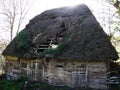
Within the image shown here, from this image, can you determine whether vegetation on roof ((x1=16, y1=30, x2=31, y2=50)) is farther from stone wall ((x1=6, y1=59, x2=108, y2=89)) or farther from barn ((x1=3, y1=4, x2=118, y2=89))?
stone wall ((x1=6, y1=59, x2=108, y2=89))

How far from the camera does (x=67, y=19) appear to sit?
2119 centimetres

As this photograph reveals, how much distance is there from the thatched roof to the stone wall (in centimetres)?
72

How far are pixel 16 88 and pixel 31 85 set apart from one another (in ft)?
4.10

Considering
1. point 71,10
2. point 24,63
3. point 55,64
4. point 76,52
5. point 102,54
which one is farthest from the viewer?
point 71,10

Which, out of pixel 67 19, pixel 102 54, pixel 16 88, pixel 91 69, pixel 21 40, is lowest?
pixel 16 88

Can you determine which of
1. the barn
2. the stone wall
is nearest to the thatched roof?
the barn

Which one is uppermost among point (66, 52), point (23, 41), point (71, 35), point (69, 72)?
point (71, 35)

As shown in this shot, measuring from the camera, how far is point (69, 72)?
17.3 meters

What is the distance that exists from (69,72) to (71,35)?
118 inches

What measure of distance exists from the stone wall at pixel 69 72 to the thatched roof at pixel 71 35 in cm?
72

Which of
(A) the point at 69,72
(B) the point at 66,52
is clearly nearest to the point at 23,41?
(B) the point at 66,52

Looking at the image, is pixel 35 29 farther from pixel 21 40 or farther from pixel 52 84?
pixel 52 84

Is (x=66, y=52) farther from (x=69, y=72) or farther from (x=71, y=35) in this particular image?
(x=71, y=35)

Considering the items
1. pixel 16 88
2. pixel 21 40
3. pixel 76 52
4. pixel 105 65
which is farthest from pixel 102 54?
pixel 21 40
